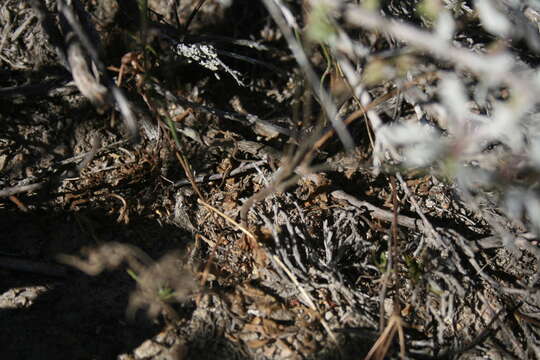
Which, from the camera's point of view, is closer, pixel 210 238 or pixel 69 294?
pixel 69 294

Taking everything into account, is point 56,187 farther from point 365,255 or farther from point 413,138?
point 413,138

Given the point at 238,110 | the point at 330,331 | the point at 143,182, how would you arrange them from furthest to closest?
the point at 238,110
the point at 143,182
the point at 330,331

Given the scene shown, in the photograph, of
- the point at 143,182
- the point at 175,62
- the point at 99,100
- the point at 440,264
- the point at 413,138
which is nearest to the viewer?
the point at 413,138

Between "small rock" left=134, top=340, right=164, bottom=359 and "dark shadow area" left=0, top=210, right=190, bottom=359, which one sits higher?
"dark shadow area" left=0, top=210, right=190, bottom=359

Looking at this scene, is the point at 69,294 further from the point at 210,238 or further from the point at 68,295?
the point at 210,238

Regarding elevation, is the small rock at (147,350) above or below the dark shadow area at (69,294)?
below

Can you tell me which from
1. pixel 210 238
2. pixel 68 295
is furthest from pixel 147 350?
pixel 210 238

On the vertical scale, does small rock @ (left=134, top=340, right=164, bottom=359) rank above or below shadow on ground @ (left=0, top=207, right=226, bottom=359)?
below

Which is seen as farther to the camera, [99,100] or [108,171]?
[108,171]

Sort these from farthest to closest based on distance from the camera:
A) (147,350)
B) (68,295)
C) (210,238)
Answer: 1. (210,238)
2. (68,295)
3. (147,350)

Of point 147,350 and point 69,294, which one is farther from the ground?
point 69,294

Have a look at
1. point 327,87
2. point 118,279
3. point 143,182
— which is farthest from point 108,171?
point 327,87
